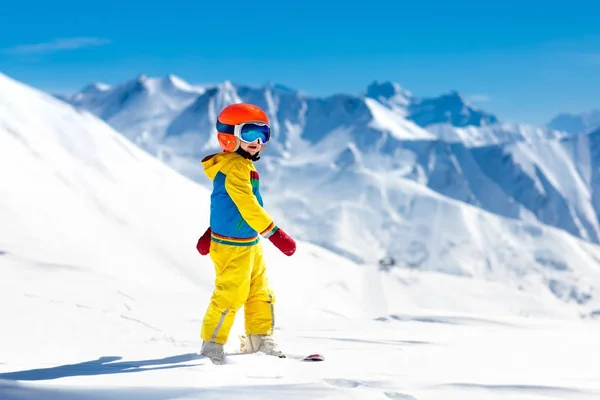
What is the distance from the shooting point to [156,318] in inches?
237

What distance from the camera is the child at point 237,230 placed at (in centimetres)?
393

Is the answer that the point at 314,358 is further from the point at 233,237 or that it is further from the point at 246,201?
the point at 246,201

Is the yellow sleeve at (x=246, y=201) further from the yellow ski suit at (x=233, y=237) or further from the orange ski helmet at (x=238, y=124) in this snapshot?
the orange ski helmet at (x=238, y=124)

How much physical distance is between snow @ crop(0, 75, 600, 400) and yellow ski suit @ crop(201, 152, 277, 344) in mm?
328

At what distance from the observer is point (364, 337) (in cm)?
513

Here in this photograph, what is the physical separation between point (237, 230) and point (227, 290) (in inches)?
16.6

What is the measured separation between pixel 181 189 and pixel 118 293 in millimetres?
11217

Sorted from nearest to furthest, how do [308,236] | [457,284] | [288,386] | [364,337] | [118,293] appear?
1. [288,386]
2. [364,337]
3. [118,293]
4. [457,284]
5. [308,236]

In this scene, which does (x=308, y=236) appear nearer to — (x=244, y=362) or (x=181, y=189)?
(x=181, y=189)

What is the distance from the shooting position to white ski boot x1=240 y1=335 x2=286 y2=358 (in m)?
4.10

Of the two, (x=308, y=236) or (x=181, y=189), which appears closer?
(x=181, y=189)

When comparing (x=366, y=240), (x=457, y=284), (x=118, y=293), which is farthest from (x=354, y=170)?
(x=118, y=293)

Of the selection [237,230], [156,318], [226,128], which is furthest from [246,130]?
[156,318]

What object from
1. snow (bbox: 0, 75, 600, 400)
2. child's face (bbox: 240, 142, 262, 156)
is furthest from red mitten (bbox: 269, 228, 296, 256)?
snow (bbox: 0, 75, 600, 400)
